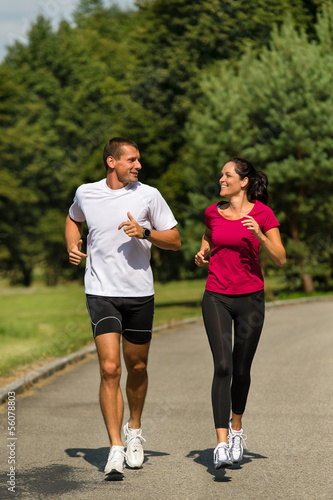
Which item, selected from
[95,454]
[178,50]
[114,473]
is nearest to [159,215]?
[114,473]

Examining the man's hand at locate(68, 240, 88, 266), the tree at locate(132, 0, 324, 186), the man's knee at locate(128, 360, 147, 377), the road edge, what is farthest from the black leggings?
the tree at locate(132, 0, 324, 186)

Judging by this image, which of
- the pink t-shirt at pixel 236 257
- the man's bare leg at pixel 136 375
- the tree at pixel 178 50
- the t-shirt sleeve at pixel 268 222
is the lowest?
the man's bare leg at pixel 136 375

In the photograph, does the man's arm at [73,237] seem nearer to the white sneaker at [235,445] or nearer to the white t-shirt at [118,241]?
the white t-shirt at [118,241]

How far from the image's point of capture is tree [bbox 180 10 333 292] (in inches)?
949

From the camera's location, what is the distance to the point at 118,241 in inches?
213

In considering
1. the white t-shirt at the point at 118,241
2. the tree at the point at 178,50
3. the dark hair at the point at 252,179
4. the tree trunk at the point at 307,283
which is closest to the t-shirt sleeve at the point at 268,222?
the dark hair at the point at 252,179

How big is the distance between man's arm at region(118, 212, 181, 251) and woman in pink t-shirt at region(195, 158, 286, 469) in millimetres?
220

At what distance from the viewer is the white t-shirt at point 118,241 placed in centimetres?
540

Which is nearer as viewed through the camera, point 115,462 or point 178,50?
point 115,462

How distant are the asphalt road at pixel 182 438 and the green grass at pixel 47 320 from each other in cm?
126

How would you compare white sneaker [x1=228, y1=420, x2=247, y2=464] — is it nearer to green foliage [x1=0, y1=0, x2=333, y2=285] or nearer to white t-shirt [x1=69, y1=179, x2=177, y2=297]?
white t-shirt [x1=69, y1=179, x2=177, y2=297]

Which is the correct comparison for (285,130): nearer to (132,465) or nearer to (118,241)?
(118,241)

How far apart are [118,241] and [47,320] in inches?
881

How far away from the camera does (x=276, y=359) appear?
1101cm
